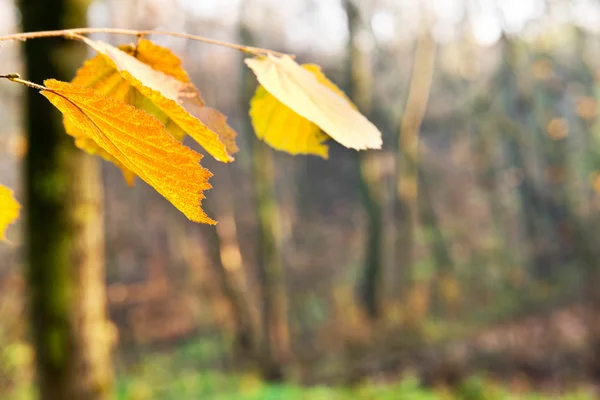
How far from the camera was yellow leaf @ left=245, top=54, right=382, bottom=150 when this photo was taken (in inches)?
22.0

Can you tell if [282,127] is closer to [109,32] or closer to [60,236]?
[109,32]

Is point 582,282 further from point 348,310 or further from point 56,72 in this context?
point 56,72

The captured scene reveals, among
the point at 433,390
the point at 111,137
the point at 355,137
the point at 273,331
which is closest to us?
the point at 111,137

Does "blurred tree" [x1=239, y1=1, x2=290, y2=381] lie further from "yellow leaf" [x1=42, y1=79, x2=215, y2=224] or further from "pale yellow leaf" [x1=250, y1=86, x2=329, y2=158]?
"yellow leaf" [x1=42, y1=79, x2=215, y2=224]

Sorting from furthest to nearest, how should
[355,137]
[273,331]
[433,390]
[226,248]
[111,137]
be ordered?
[273,331] → [226,248] → [433,390] → [355,137] → [111,137]

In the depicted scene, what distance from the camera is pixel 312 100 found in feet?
1.98

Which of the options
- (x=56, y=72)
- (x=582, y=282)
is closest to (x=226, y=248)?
(x=56, y=72)

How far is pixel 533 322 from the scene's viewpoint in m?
10.5

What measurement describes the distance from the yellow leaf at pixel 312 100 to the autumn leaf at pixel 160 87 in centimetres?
8

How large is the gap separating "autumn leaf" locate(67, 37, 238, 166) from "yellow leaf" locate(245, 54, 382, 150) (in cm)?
8

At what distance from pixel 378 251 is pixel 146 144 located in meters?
10.6

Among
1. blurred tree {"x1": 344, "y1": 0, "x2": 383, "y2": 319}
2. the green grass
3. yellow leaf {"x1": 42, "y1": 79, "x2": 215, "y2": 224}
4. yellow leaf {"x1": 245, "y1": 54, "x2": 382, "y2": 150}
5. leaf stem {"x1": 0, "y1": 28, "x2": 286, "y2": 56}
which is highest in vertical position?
blurred tree {"x1": 344, "y1": 0, "x2": 383, "y2": 319}

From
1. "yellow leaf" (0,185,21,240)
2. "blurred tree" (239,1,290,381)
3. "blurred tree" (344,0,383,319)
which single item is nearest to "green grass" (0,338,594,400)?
"blurred tree" (239,1,290,381)

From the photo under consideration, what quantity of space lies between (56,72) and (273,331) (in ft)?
23.7
